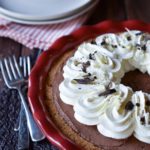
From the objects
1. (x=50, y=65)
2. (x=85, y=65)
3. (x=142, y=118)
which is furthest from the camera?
(x=50, y=65)

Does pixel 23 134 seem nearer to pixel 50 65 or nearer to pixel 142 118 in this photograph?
Result: pixel 50 65

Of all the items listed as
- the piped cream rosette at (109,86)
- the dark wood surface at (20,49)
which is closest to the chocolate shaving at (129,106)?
the piped cream rosette at (109,86)

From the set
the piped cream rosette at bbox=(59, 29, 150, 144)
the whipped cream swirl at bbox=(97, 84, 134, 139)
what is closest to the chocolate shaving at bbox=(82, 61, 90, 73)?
the piped cream rosette at bbox=(59, 29, 150, 144)

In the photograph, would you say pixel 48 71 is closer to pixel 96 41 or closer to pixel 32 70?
pixel 32 70

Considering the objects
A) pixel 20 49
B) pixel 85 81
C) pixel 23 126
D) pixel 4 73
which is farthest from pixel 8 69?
pixel 85 81

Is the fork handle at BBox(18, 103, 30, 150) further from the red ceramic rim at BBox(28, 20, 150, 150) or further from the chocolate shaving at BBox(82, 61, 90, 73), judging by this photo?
the chocolate shaving at BBox(82, 61, 90, 73)
